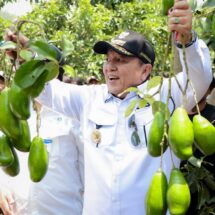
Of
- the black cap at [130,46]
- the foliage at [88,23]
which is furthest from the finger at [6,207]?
the foliage at [88,23]

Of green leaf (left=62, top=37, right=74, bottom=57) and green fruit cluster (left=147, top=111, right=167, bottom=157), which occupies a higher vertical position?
green leaf (left=62, top=37, right=74, bottom=57)

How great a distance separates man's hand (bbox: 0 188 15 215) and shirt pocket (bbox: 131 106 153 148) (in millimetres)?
658

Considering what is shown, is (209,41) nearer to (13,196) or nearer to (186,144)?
(186,144)

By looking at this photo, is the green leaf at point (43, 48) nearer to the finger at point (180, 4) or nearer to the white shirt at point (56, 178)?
the finger at point (180, 4)

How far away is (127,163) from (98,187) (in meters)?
0.14

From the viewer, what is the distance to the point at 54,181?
204 cm

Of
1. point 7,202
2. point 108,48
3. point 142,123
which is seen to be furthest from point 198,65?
point 7,202

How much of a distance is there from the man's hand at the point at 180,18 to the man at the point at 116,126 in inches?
19.3

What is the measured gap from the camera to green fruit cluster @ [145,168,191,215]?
0.88 m

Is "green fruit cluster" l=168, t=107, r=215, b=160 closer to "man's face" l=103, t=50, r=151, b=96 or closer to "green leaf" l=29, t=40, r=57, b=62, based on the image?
"green leaf" l=29, t=40, r=57, b=62

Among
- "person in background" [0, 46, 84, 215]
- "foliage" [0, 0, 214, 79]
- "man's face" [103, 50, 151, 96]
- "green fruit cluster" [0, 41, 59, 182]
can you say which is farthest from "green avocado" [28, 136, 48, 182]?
"foliage" [0, 0, 214, 79]

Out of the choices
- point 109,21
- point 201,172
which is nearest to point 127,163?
point 201,172

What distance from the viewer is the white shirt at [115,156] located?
1707mm

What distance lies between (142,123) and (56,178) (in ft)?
1.65
